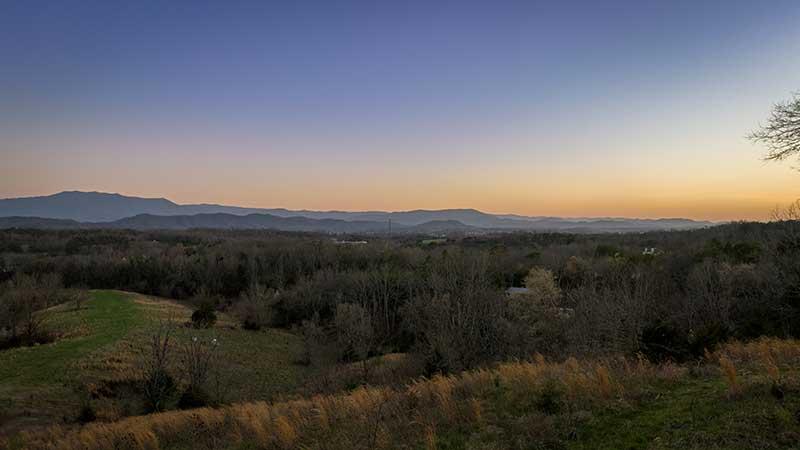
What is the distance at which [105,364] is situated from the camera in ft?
96.5

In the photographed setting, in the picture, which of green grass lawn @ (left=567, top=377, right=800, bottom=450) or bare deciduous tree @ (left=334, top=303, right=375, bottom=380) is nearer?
green grass lawn @ (left=567, top=377, right=800, bottom=450)

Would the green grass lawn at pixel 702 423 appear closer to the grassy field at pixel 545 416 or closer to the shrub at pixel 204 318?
the grassy field at pixel 545 416

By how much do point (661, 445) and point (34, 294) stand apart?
46.6 metres

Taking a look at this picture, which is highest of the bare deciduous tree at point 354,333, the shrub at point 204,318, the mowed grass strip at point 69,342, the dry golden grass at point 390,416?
the dry golden grass at point 390,416

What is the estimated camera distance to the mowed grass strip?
2714 cm

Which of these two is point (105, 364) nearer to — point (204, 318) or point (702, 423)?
point (204, 318)

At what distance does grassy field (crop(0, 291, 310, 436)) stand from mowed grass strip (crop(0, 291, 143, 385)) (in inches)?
1.8

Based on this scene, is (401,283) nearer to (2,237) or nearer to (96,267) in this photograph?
(96,267)

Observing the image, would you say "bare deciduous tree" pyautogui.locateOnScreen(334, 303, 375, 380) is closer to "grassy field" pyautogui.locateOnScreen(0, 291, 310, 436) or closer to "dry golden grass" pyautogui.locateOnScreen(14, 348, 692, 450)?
"grassy field" pyautogui.locateOnScreen(0, 291, 310, 436)

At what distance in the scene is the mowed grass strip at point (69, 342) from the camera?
1069 inches

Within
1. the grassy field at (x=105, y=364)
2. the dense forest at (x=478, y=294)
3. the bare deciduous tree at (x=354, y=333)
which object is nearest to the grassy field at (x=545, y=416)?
the grassy field at (x=105, y=364)

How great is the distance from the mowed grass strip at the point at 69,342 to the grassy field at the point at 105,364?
0.15 feet

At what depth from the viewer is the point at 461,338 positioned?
20688mm

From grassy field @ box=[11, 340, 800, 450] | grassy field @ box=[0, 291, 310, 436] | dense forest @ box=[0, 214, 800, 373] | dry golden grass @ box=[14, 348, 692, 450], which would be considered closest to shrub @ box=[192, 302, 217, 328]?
dense forest @ box=[0, 214, 800, 373]
